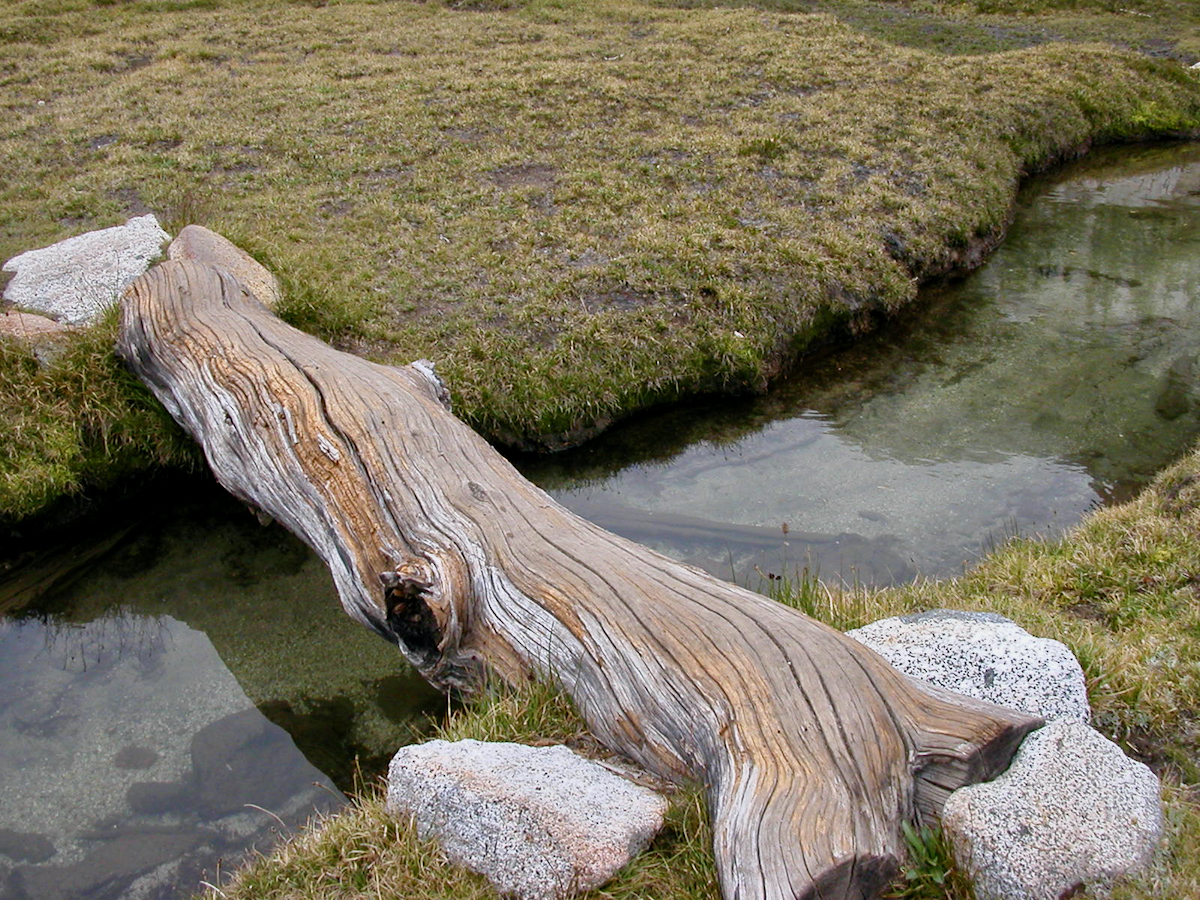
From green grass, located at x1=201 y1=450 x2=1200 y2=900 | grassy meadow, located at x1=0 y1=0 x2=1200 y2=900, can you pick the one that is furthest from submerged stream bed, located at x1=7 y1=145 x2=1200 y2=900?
green grass, located at x1=201 y1=450 x2=1200 y2=900

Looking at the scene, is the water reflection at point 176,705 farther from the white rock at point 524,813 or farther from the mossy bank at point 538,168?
the white rock at point 524,813

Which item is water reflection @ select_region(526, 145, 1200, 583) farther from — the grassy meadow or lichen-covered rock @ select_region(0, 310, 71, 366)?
lichen-covered rock @ select_region(0, 310, 71, 366)

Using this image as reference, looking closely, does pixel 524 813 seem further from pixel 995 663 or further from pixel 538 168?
pixel 538 168

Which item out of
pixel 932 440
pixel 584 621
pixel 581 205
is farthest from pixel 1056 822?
pixel 581 205

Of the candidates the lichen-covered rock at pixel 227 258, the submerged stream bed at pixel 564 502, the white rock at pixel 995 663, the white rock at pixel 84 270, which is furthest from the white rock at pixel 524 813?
the white rock at pixel 84 270

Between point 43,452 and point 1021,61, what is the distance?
2232 cm

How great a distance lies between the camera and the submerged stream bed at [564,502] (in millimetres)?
6289

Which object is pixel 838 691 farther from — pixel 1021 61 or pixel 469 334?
pixel 1021 61

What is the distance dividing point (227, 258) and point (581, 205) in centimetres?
548

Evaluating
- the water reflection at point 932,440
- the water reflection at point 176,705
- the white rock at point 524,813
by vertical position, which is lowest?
the water reflection at point 176,705

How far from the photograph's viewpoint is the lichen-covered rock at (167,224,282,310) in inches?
426

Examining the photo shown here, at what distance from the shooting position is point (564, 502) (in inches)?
380

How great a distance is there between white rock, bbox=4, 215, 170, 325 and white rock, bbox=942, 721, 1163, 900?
32.2 ft

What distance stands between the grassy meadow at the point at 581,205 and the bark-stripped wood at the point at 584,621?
1.24 ft
